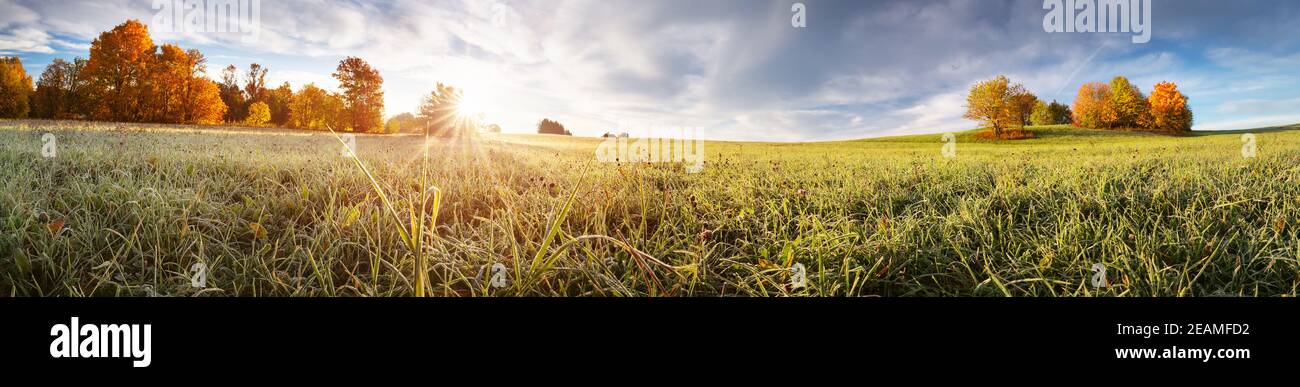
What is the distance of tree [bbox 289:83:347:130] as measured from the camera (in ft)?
10.2

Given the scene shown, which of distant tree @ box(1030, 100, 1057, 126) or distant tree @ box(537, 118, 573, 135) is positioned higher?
distant tree @ box(1030, 100, 1057, 126)

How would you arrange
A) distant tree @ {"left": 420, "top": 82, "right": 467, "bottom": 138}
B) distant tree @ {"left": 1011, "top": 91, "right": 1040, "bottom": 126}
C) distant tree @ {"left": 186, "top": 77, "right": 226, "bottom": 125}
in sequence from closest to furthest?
distant tree @ {"left": 420, "top": 82, "right": 467, "bottom": 138}
distant tree @ {"left": 186, "top": 77, "right": 226, "bottom": 125}
distant tree @ {"left": 1011, "top": 91, "right": 1040, "bottom": 126}

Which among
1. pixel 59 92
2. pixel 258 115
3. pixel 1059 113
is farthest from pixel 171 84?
pixel 1059 113

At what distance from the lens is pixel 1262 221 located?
6.28 ft

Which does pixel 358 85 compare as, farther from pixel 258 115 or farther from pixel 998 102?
pixel 998 102

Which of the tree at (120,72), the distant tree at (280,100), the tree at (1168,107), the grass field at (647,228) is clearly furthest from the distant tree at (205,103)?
the tree at (1168,107)

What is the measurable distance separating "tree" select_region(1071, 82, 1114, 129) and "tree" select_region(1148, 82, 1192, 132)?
244mm

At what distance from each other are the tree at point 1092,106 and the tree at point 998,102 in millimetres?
325

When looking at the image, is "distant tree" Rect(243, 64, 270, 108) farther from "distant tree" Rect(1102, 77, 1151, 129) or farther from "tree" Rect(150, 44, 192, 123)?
"distant tree" Rect(1102, 77, 1151, 129)

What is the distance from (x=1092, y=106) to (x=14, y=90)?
8.09 metres

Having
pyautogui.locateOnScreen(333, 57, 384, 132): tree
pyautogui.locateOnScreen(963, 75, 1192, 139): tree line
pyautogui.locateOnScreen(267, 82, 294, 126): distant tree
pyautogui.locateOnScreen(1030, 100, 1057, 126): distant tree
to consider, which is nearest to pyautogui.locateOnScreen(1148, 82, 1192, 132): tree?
pyautogui.locateOnScreen(963, 75, 1192, 139): tree line
